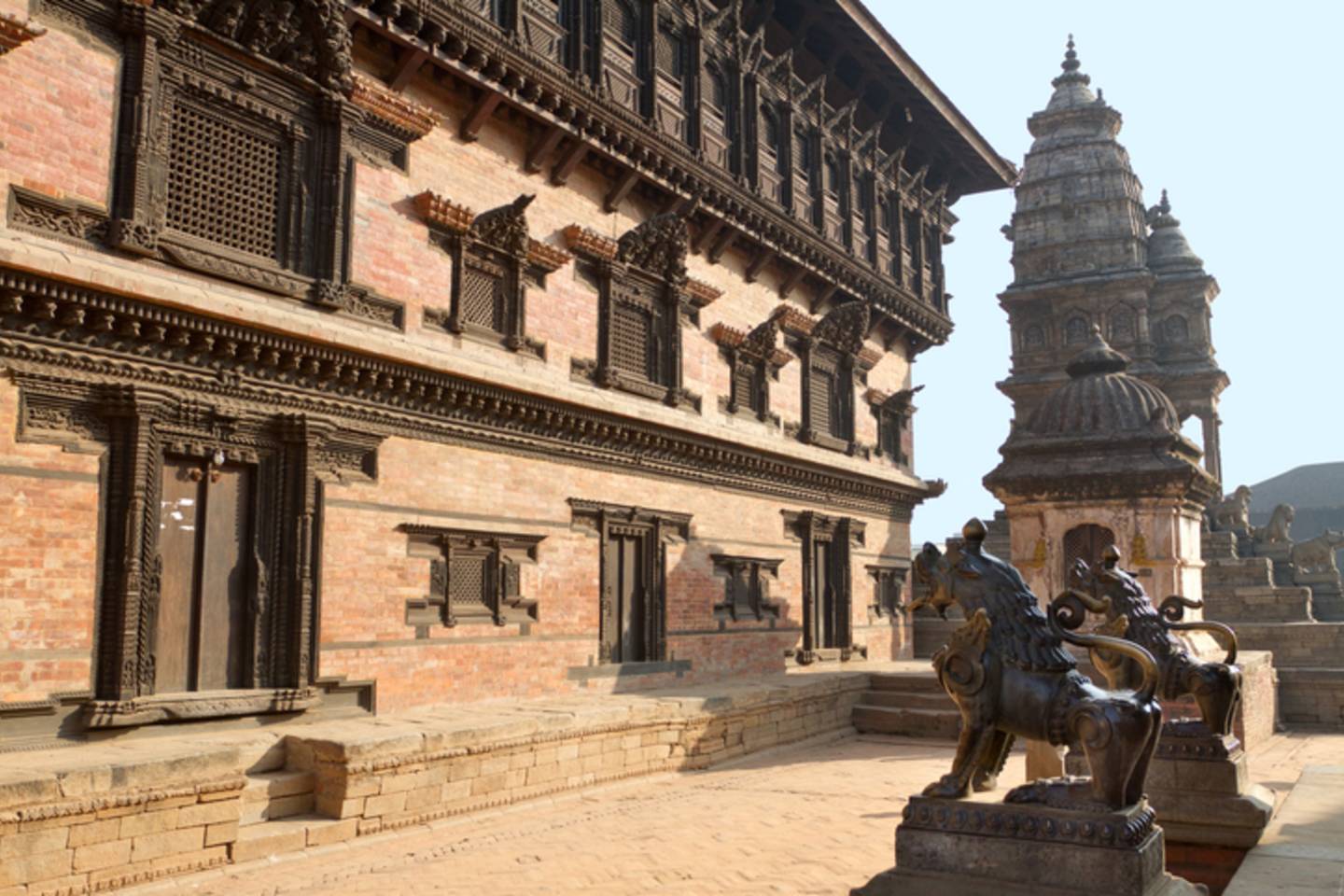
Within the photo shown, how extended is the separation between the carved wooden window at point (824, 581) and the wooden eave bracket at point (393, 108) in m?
10.1

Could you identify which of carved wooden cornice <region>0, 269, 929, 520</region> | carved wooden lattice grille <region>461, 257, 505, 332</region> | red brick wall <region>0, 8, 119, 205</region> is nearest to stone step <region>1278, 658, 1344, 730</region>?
carved wooden cornice <region>0, 269, 929, 520</region>

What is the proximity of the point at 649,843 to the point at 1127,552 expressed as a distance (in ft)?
31.6

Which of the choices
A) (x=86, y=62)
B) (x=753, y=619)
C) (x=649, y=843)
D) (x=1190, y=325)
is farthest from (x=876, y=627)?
(x=1190, y=325)

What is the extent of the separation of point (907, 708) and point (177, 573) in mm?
11833

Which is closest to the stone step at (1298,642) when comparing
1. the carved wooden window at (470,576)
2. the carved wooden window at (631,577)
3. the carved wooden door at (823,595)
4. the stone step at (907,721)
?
the stone step at (907,721)

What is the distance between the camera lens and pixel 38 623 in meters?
8.99

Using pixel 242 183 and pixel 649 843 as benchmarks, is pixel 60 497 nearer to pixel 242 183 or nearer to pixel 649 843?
pixel 242 183

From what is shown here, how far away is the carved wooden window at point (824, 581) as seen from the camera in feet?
67.0

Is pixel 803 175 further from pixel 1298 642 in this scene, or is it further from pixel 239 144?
pixel 1298 642

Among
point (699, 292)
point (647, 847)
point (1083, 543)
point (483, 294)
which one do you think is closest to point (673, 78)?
point (699, 292)

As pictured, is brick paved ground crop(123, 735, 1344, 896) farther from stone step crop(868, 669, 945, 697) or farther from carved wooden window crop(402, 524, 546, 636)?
stone step crop(868, 669, 945, 697)

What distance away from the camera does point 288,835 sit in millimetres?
8938

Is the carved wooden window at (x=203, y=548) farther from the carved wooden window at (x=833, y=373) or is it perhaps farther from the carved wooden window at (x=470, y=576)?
the carved wooden window at (x=833, y=373)

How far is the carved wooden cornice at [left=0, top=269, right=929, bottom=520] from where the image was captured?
9117 millimetres
